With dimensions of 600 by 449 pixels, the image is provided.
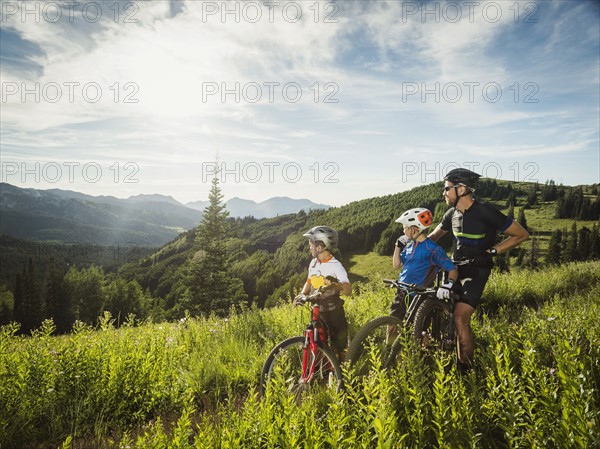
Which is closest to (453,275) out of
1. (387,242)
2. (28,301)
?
(28,301)

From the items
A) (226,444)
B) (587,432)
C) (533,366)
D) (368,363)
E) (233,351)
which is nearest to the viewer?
(587,432)

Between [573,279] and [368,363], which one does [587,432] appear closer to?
[368,363]

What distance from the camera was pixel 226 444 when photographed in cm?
282

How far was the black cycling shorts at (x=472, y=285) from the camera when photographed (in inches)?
197

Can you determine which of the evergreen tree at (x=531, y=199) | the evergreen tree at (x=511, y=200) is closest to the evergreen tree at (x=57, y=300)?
the evergreen tree at (x=511, y=200)

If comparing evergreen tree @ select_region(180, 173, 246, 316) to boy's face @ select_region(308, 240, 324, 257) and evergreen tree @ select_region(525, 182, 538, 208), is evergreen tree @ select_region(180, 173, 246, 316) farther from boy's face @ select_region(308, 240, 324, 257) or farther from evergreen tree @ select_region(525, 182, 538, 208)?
evergreen tree @ select_region(525, 182, 538, 208)

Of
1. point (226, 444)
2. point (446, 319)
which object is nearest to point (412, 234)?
point (446, 319)

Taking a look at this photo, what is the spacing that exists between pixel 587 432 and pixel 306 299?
3.13 meters

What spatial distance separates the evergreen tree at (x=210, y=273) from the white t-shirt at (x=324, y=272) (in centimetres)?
3093

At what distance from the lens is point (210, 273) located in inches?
1427

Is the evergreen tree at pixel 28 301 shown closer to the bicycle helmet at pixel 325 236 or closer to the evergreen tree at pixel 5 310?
the evergreen tree at pixel 5 310

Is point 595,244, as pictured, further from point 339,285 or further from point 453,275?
point 339,285

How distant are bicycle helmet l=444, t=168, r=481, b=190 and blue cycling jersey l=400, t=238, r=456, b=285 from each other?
101 cm

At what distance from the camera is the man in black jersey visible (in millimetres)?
4965
